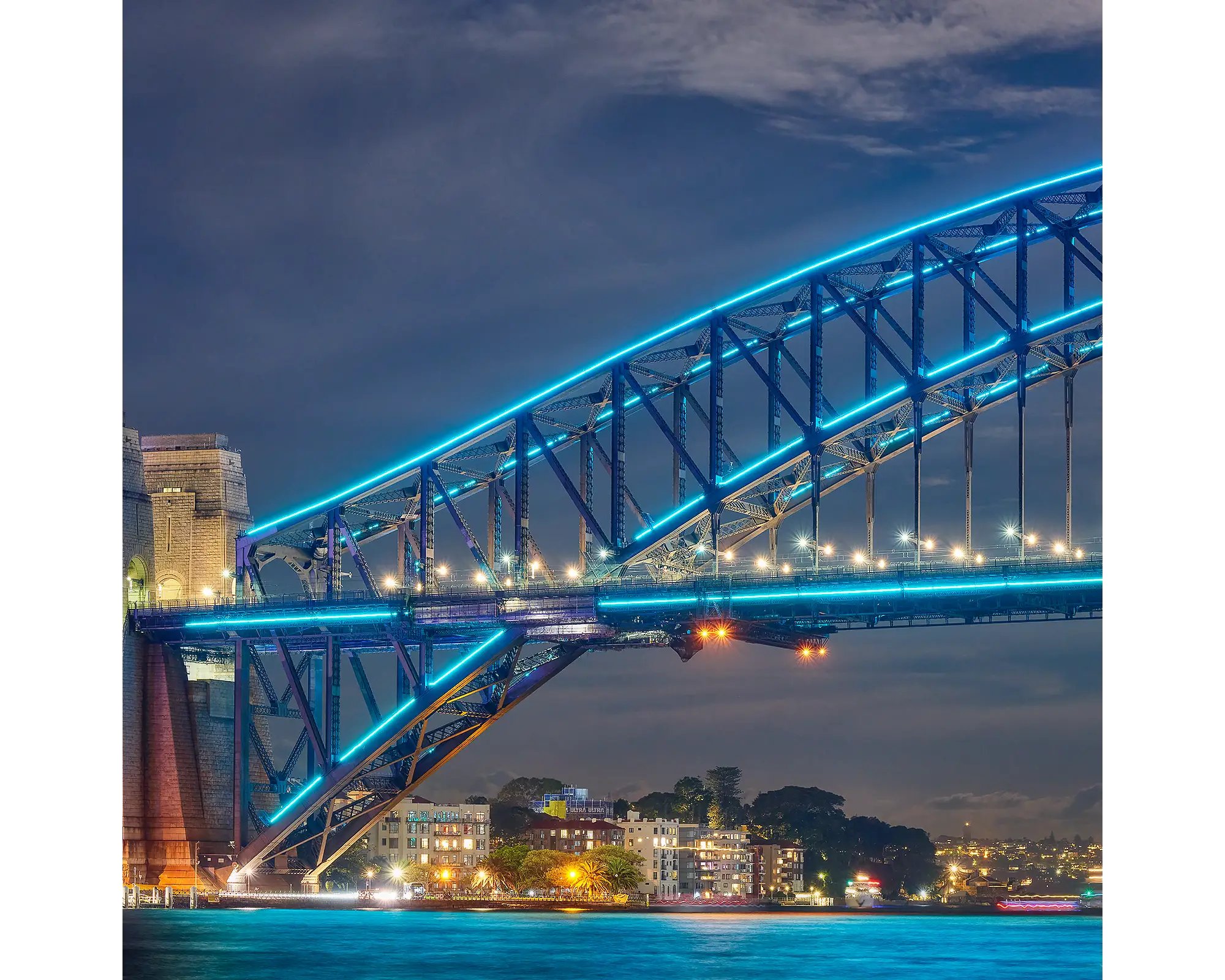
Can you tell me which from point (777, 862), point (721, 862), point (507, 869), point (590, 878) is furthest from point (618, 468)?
point (777, 862)

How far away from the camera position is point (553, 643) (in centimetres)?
4100

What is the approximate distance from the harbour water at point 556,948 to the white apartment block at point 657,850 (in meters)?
25.1

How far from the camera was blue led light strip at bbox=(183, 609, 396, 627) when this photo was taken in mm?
41625

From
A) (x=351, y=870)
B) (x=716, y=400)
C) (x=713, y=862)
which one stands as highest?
(x=716, y=400)

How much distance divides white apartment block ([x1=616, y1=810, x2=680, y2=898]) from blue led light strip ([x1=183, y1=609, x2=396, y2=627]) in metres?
36.4

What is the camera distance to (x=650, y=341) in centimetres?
4272

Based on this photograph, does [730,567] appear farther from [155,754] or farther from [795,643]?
[155,754]

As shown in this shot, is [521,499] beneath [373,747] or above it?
above

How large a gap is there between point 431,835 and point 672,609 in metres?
42.3

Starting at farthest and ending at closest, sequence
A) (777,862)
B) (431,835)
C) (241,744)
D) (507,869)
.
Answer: (777,862), (431,835), (507,869), (241,744)

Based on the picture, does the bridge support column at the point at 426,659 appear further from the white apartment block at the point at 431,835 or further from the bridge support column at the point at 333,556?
the white apartment block at the point at 431,835

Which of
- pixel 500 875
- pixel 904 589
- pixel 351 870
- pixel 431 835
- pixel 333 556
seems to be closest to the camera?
pixel 904 589

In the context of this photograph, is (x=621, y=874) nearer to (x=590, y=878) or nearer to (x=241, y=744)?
(x=590, y=878)

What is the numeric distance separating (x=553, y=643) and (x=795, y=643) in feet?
19.2
